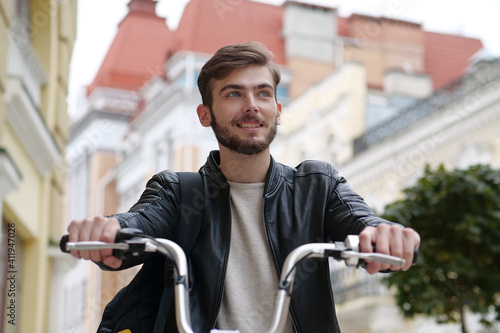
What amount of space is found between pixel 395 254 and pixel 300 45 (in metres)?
28.2

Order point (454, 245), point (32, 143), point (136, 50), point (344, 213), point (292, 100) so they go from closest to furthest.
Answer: point (344, 213)
point (32, 143)
point (454, 245)
point (292, 100)
point (136, 50)

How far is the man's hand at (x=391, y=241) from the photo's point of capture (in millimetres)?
2182

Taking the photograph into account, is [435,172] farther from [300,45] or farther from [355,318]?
[300,45]

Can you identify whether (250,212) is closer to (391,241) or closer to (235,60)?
(235,60)

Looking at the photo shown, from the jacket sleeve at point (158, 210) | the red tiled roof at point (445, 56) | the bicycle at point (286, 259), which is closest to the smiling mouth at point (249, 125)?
the jacket sleeve at point (158, 210)

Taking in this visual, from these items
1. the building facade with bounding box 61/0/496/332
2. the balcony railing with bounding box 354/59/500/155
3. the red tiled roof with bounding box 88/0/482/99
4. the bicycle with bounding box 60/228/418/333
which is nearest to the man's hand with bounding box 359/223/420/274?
the bicycle with bounding box 60/228/418/333

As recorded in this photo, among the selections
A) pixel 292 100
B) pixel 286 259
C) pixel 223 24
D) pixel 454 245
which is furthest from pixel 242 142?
pixel 223 24

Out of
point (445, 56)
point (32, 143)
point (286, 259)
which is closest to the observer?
point (286, 259)

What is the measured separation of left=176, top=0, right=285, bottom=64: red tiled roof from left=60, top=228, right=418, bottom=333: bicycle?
29389mm

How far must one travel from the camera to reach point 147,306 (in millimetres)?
2508

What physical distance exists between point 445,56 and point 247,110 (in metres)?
31.3

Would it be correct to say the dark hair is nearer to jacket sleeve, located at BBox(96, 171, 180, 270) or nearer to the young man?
the young man

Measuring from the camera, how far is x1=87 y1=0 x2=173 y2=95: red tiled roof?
39656mm

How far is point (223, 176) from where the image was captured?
8.79ft
